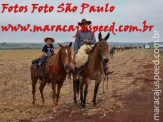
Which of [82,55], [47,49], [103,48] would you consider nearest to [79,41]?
[82,55]

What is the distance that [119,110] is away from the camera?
28.2 feet

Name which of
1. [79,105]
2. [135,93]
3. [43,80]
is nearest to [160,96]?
[135,93]

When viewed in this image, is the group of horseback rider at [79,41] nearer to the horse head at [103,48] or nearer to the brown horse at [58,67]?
the brown horse at [58,67]

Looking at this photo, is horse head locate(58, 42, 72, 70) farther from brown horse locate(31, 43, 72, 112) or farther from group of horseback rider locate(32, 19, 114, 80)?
group of horseback rider locate(32, 19, 114, 80)

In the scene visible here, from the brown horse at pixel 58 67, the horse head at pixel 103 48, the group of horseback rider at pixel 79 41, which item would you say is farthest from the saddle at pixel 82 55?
the horse head at pixel 103 48

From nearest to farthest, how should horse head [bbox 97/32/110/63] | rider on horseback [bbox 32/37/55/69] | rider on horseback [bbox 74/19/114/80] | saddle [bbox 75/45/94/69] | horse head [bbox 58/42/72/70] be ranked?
horse head [bbox 58/42/72/70], horse head [bbox 97/32/110/63], saddle [bbox 75/45/94/69], rider on horseback [bbox 74/19/114/80], rider on horseback [bbox 32/37/55/69]

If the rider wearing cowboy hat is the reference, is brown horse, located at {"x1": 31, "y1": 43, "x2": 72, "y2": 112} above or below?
below

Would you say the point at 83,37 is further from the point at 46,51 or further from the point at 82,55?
the point at 46,51

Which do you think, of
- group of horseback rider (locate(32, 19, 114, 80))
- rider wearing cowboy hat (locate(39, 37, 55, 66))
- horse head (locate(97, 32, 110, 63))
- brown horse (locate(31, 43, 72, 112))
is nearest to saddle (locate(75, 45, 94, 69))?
group of horseback rider (locate(32, 19, 114, 80))

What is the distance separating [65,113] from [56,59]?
7.04ft

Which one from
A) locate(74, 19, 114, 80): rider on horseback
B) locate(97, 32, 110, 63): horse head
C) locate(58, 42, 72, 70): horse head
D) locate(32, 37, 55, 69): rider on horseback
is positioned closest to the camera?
locate(58, 42, 72, 70): horse head

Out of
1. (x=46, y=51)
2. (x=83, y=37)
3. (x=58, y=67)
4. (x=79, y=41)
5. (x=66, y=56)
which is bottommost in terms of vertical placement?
(x=58, y=67)

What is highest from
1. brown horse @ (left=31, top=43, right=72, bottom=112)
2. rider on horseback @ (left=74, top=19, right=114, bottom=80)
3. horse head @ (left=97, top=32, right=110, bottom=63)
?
rider on horseback @ (left=74, top=19, right=114, bottom=80)

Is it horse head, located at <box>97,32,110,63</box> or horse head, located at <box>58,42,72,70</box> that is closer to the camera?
horse head, located at <box>58,42,72,70</box>
